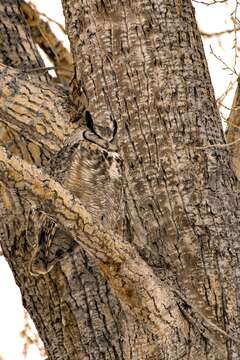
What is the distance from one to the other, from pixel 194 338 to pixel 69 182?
0.77m

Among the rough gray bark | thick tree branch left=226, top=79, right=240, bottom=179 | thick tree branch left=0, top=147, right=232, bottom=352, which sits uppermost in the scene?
thick tree branch left=226, top=79, right=240, bottom=179

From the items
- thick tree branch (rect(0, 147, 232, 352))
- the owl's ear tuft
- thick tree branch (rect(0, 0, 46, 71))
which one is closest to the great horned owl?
the owl's ear tuft

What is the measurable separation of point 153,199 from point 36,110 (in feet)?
1.93

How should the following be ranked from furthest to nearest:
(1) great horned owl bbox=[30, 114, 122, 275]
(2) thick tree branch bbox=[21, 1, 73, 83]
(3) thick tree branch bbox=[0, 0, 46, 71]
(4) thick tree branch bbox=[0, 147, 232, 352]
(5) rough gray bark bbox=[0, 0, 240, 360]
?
(2) thick tree branch bbox=[21, 1, 73, 83], (3) thick tree branch bbox=[0, 0, 46, 71], (1) great horned owl bbox=[30, 114, 122, 275], (5) rough gray bark bbox=[0, 0, 240, 360], (4) thick tree branch bbox=[0, 147, 232, 352]

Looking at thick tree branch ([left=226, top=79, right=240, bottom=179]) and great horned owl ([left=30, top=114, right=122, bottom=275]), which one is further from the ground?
thick tree branch ([left=226, top=79, right=240, bottom=179])

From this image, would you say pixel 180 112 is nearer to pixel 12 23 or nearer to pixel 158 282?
pixel 158 282

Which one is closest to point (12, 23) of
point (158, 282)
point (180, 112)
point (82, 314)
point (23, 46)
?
point (23, 46)

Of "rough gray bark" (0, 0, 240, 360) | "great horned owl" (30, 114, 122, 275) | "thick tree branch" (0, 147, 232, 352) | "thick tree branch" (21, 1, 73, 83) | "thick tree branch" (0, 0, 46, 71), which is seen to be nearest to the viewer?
"thick tree branch" (0, 147, 232, 352)

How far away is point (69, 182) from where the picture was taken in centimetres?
381

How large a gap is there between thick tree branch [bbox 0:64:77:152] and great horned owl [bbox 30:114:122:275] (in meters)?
0.07

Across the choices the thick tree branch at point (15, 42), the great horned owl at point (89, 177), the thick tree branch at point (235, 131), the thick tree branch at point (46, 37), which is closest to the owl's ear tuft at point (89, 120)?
the great horned owl at point (89, 177)

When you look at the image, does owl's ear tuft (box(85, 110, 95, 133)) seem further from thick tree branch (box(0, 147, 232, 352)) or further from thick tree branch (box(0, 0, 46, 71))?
thick tree branch (box(0, 0, 46, 71))

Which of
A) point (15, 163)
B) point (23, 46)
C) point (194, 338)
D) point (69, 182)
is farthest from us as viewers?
point (23, 46)

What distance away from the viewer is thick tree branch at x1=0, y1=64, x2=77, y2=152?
3857mm
